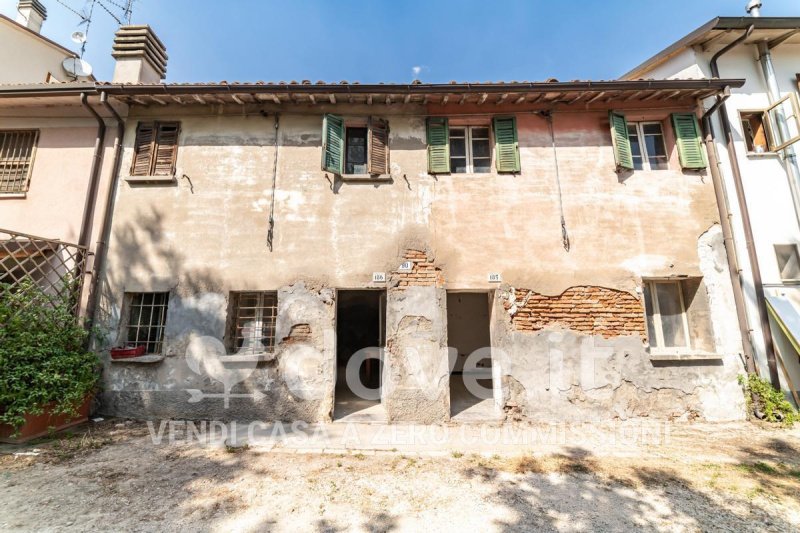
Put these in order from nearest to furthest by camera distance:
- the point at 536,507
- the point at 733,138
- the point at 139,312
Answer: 1. the point at 536,507
2. the point at 139,312
3. the point at 733,138

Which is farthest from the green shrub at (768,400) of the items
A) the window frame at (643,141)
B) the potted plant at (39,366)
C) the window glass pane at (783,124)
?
the potted plant at (39,366)

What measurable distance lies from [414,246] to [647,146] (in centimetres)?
550

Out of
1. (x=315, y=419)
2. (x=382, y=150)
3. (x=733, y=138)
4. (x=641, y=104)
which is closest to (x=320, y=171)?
(x=382, y=150)

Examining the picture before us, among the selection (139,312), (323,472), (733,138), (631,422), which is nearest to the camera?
(323,472)

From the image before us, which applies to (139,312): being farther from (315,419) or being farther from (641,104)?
(641,104)

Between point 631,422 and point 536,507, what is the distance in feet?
11.6

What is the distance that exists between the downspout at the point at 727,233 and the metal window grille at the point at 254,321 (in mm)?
8804

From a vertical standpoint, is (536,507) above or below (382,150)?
below

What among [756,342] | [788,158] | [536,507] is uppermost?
[788,158]

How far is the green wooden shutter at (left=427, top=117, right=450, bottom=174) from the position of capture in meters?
6.75

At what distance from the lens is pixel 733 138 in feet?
22.9

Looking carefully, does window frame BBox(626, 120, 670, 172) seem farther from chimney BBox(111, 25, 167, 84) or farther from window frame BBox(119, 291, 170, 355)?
chimney BBox(111, 25, 167, 84)

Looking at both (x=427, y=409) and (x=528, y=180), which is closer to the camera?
(x=427, y=409)

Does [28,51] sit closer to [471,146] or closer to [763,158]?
[471,146]
